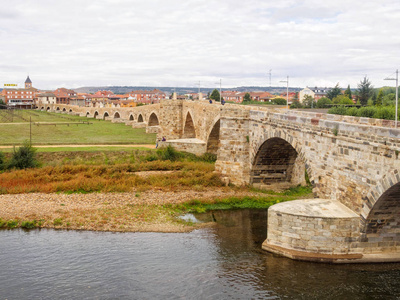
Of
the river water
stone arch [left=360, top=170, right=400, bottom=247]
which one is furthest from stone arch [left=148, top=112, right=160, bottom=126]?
stone arch [left=360, top=170, right=400, bottom=247]

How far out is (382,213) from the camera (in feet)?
60.1

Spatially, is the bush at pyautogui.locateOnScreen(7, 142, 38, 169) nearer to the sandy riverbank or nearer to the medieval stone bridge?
the sandy riverbank

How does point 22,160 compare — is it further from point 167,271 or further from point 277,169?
point 167,271

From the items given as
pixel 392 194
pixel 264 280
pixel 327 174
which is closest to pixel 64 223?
pixel 264 280

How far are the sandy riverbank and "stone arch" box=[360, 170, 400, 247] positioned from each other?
9.21m

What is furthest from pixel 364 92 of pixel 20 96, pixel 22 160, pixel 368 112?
pixel 20 96

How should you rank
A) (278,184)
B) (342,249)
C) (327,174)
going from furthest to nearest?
(278,184) → (327,174) → (342,249)

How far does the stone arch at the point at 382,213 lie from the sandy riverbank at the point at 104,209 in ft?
30.2

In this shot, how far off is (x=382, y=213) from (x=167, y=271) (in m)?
8.82

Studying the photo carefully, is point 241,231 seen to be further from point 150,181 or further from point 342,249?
point 150,181

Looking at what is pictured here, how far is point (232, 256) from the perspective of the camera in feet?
66.0

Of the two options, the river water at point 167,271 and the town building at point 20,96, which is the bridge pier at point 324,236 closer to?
the river water at point 167,271

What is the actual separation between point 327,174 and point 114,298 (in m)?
11.1

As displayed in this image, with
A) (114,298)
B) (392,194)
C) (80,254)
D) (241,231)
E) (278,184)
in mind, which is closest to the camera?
(114,298)
